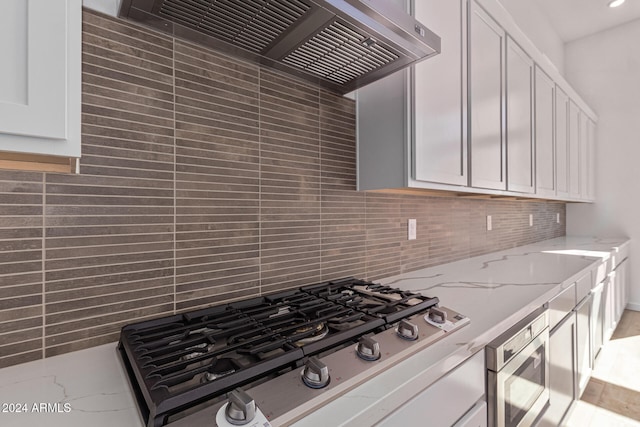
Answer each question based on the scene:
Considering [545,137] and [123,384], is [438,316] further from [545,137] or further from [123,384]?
[545,137]

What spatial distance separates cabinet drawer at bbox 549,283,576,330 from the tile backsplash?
897mm

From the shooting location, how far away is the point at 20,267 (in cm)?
69

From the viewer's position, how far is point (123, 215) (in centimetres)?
82

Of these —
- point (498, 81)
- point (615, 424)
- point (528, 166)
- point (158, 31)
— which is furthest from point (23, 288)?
point (615, 424)

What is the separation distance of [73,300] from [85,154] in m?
0.35

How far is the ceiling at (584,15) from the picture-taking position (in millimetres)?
3154

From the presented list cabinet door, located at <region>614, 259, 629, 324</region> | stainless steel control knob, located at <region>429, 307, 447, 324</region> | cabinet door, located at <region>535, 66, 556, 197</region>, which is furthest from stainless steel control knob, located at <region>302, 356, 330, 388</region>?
cabinet door, located at <region>614, 259, 629, 324</region>

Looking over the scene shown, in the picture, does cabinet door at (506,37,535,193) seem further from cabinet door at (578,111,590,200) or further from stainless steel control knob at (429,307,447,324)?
cabinet door at (578,111,590,200)

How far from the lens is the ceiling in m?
3.15

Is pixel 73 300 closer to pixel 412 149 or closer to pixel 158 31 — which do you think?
pixel 158 31

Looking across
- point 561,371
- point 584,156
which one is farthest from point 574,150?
point 561,371

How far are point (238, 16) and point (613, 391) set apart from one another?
9.68 feet

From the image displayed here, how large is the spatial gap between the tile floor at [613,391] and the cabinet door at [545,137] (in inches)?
51.9

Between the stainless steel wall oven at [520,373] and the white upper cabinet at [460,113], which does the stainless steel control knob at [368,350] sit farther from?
the white upper cabinet at [460,113]
